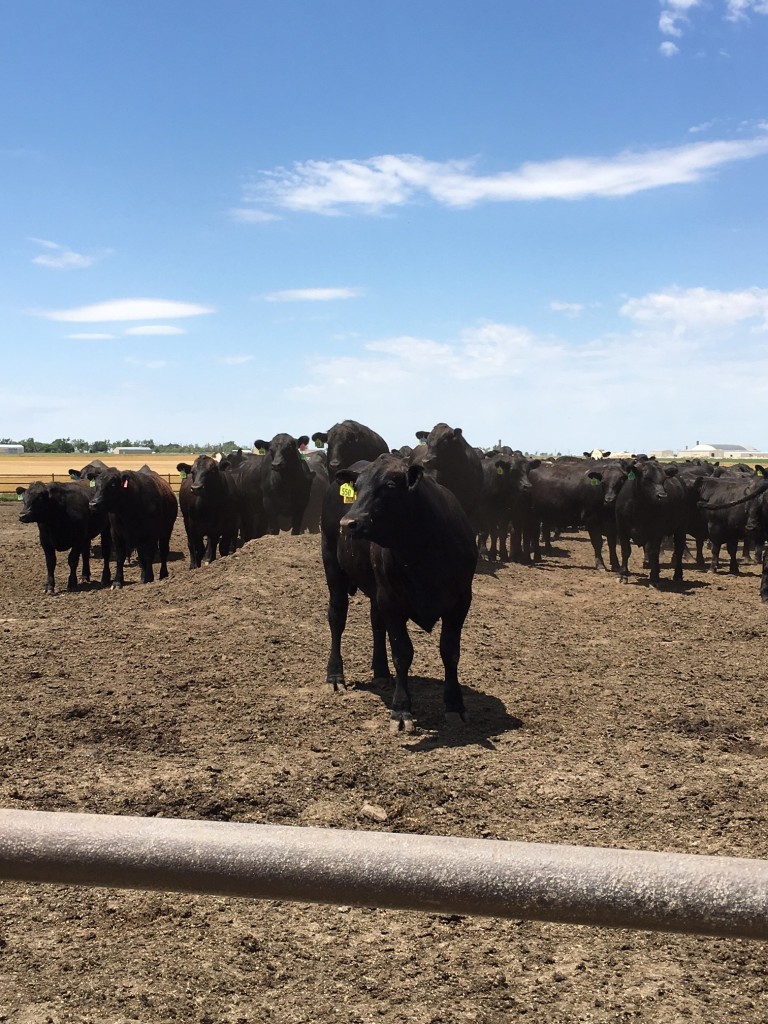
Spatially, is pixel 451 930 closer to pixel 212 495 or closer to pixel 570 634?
pixel 570 634

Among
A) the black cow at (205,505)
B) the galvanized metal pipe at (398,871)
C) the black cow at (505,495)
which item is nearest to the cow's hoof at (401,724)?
the galvanized metal pipe at (398,871)

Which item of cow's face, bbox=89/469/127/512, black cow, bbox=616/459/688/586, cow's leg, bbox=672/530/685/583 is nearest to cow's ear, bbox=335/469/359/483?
cow's face, bbox=89/469/127/512

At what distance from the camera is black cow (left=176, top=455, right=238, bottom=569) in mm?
16516

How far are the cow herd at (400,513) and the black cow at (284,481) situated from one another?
30mm

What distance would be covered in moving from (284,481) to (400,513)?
10433 millimetres

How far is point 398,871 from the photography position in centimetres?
168

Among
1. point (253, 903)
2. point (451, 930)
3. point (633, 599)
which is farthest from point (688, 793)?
point (633, 599)

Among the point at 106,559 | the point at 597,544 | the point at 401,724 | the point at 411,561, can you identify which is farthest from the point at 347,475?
the point at 597,544

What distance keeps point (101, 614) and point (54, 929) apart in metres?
8.06

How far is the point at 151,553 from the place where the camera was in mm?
15938

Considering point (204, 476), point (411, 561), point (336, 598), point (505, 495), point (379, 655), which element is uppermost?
point (204, 476)

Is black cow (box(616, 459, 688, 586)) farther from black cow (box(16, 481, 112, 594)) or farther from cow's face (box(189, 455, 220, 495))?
black cow (box(16, 481, 112, 594))

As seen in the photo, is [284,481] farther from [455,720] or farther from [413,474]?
[455,720]

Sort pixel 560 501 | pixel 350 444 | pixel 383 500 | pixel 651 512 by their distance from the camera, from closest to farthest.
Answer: pixel 383 500
pixel 350 444
pixel 651 512
pixel 560 501
